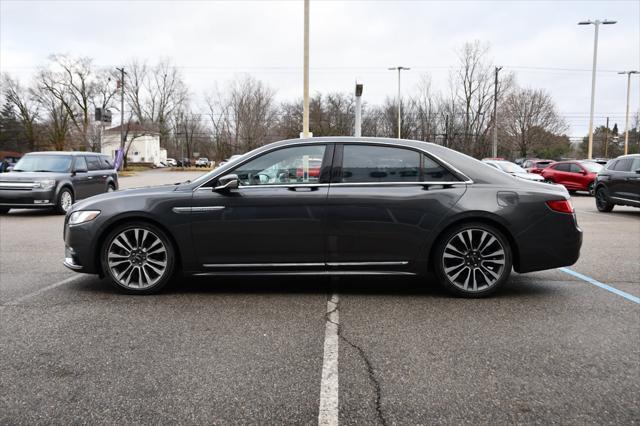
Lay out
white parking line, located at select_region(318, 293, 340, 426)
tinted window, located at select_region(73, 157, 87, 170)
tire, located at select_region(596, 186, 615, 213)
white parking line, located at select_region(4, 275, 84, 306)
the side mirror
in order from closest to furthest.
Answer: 1. white parking line, located at select_region(318, 293, 340, 426)
2. white parking line, located at select_region(4, 275, 84, 306)
3. the side mirror
4. tinted window, located at select_region(73, 157, 87, 170)
5. tire, located at select_region(596, 186, 615, 213)

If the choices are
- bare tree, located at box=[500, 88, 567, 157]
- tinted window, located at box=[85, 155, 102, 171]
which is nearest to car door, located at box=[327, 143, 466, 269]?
tinted window, located at box=[85, 155, 102, 171]

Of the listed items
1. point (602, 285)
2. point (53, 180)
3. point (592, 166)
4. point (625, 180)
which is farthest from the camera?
point (592, 166)

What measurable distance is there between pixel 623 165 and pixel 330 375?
1364 centimetres

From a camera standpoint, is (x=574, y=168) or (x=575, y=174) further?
(x=574, y=168)

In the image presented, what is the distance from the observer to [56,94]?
62.1 meters

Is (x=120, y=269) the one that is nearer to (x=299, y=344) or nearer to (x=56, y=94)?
(x=299, y=344)

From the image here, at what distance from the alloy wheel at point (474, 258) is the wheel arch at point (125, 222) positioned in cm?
263

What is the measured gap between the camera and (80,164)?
1414 cm

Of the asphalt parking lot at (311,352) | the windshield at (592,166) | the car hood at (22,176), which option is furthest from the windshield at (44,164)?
the windshield at (592,166)

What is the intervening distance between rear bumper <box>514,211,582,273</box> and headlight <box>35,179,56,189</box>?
12.0 m

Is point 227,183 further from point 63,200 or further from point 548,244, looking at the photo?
point 63,200

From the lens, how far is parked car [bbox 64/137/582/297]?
4.76 meters

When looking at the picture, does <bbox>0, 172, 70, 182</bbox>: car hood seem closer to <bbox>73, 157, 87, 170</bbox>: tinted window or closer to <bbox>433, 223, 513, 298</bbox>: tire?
<bbox>73, 157, 87, 170</bbox>: tinted window

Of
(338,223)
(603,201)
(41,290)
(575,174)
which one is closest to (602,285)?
(338,223)
